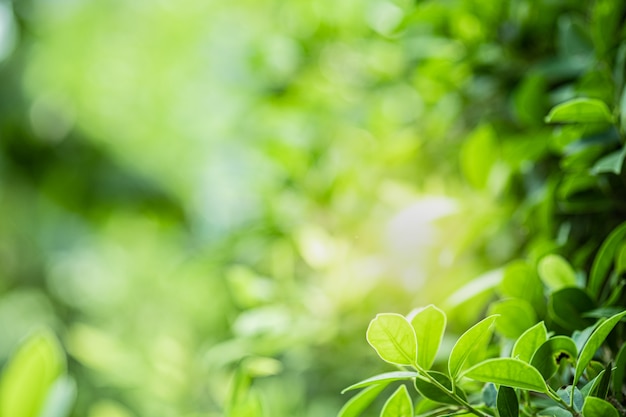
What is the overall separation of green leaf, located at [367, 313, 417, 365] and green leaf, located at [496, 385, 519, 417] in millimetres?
37

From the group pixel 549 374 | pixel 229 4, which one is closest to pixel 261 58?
pixel 549 374

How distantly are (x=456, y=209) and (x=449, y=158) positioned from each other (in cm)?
14

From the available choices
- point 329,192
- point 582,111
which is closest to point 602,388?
point 582,111

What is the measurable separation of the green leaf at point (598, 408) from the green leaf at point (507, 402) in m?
0.02

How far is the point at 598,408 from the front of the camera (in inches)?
8.2

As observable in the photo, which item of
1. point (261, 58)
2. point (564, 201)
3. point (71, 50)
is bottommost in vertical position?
point (564, 201)

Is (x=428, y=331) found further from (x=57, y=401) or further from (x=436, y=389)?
(x=57, y=401)

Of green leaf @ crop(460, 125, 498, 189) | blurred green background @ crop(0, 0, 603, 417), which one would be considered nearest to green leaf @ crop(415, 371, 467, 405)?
blurred green background @ crop(0, 0, 603, 417)

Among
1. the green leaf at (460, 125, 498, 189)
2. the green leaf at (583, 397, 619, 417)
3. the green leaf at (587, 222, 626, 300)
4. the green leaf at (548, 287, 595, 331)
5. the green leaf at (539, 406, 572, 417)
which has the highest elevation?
the green leaf at (460, 125, 498, 189)

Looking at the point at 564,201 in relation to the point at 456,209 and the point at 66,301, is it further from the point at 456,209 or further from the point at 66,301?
the point at 66,301

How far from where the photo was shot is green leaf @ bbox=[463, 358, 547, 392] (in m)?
0.21

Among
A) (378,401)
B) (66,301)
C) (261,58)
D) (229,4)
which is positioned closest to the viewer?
(378,401)

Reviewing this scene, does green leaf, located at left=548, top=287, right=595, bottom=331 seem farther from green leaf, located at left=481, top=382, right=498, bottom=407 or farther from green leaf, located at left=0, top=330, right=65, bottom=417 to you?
green leaf, located at left=0, top=330, right=65, bottom=417

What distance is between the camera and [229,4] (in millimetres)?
1270
